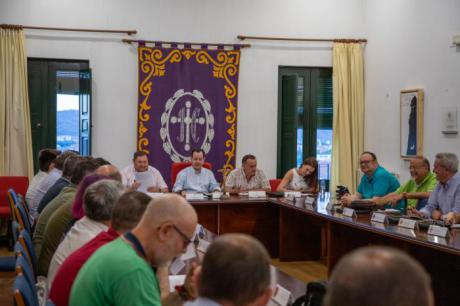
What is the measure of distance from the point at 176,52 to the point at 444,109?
3.50 meters

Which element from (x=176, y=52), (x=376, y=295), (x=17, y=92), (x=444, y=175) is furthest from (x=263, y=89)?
(x=376, y=295)

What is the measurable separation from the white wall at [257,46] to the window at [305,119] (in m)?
0.13

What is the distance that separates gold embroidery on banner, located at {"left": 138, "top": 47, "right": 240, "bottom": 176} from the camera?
26.2 ft

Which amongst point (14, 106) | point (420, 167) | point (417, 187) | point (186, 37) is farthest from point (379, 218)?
point (14, 106)

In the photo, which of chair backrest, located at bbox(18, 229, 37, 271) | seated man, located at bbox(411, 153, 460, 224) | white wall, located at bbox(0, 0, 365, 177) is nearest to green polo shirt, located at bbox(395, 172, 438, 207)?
seated man, located at bbox(411, 153, 460, 224)

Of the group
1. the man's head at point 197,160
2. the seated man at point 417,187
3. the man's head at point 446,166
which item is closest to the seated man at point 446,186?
the man's head at point 446,166

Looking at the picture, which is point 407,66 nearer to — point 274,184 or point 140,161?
point 274,184

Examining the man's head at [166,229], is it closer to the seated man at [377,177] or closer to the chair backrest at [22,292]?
the chair backrest at [22,292]

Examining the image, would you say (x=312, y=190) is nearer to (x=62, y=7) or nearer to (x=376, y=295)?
(x=62, y=7)

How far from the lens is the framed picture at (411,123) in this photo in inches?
280

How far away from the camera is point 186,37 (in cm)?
814

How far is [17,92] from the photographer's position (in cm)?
752

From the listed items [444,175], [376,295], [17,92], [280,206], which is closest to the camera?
[376,295]

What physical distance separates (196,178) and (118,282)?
5.23m
